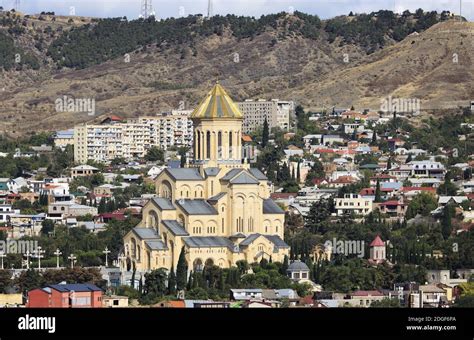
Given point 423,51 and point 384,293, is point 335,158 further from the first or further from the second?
point 384,293

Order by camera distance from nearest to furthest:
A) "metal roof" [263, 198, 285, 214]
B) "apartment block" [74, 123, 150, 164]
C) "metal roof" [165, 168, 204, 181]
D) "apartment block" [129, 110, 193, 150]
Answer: "metal roof" [165, 168, 204, 181] < "metal roof" [263, 198, 285, 214] < "apartment block" [74, 123, 150, 164] < "apartment block" [129, 110, 193, 150]

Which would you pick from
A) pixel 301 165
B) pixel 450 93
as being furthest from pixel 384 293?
pixel 450 93

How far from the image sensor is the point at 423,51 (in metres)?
134

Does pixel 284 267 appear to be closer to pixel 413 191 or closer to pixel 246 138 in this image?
pixel 413 191

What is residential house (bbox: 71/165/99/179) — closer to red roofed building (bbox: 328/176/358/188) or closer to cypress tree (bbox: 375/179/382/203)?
red roofed building (bbox: 328/176/358/188)

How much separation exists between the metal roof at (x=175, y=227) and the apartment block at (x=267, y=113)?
184 feet

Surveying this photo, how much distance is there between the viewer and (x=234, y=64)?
152m

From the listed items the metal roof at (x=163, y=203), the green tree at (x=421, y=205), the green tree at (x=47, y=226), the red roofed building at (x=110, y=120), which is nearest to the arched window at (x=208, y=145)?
the metal roof at (x=163, y=203)

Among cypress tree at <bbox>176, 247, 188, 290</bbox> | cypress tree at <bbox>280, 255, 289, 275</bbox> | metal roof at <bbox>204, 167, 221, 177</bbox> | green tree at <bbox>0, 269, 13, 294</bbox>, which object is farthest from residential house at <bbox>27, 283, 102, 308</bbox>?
metal roof at <bbox>204, 167, 221, 177</bbox>

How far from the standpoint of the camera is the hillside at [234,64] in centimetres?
12812

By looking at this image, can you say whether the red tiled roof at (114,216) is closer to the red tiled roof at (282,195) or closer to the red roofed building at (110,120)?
the red tiled roof at (282,195)

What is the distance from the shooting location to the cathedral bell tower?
55312 millimetres

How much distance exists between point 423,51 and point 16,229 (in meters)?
73.4
